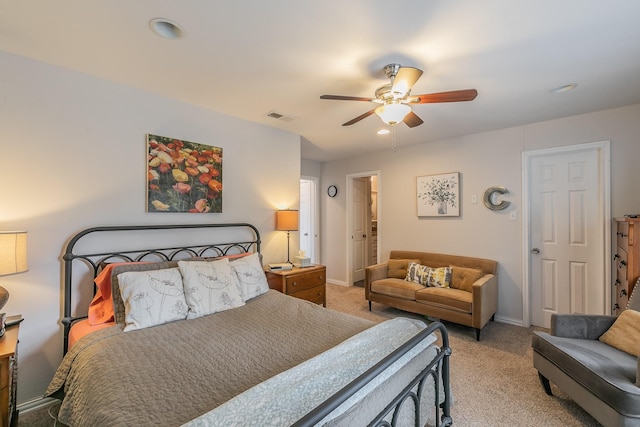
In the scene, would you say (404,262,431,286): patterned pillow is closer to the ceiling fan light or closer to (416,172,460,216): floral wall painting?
(416,172,460,216): floral wall painting

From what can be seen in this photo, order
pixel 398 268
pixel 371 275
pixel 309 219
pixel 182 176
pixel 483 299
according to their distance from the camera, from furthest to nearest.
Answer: pixel 309 219
pixel 398 268
pixel 371 275
pixel 483 299
pixel 182 176

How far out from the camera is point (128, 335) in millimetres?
1762

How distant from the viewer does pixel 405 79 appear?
1899mm

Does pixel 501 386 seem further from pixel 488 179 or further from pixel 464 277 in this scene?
pixel 488 179

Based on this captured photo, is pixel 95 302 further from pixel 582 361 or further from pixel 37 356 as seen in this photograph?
pixel 582 361

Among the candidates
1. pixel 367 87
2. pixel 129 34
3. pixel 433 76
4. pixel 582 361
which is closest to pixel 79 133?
pixel 129 34

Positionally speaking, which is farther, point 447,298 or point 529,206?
point 529,206

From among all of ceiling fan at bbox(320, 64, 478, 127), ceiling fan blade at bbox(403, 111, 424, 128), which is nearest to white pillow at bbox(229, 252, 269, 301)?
ceiling fan at bbox(320, 64, 478, 127)

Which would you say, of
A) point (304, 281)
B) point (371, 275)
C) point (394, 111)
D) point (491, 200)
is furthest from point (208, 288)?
point (491, 200)

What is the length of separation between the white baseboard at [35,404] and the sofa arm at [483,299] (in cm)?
376

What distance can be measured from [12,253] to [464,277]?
4118 mm

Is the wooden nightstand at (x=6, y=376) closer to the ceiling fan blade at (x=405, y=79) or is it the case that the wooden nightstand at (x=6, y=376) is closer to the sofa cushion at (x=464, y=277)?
the ceiling fan blade at (x=405, y=79)

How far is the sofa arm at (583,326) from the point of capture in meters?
2.19

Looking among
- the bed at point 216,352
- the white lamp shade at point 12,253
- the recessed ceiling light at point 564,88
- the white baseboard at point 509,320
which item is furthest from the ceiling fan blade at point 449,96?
the white baseboard at point 509,320
